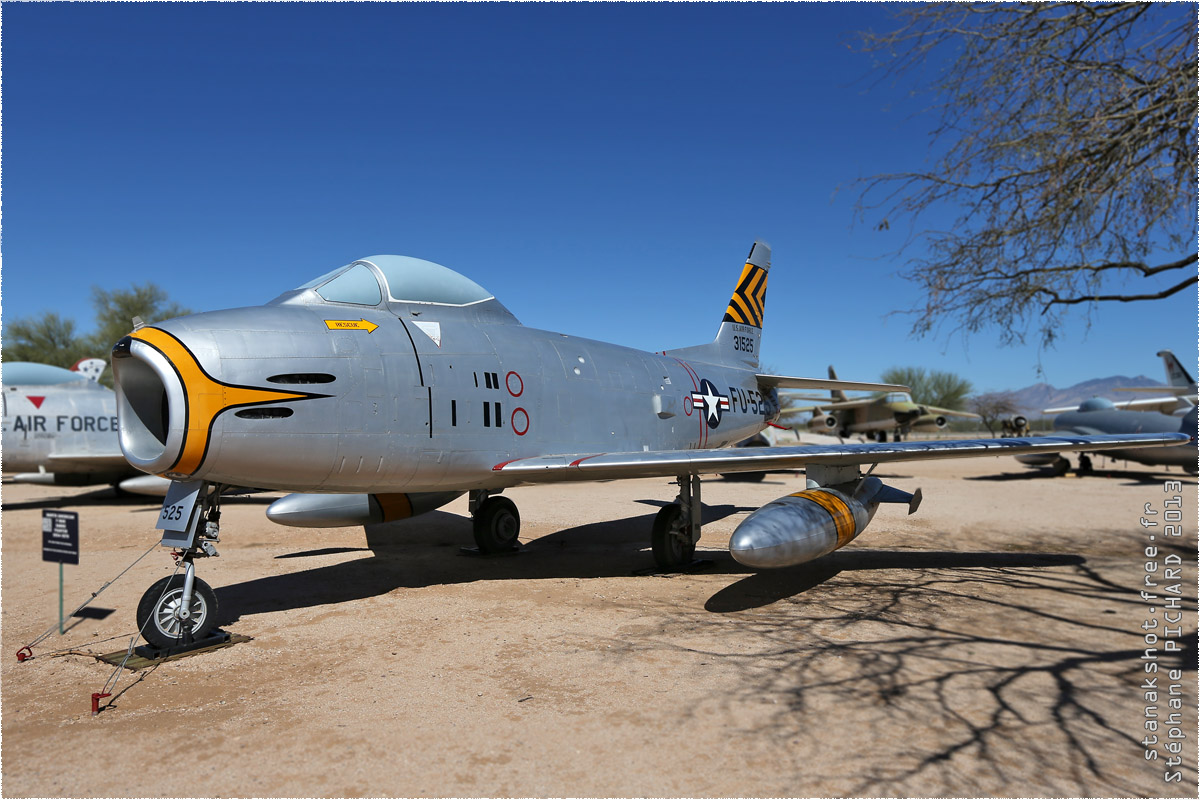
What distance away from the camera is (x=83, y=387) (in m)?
17.1

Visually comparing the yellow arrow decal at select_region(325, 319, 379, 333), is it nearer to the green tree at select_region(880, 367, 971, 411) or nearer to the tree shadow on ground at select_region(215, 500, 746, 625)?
the tree shadow on ground at select_region(215, 500, 746, 625)

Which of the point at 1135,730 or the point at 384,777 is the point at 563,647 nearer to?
the point at 384,777

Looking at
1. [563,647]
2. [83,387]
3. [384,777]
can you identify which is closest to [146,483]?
[83,387]

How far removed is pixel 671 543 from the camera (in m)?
8.80

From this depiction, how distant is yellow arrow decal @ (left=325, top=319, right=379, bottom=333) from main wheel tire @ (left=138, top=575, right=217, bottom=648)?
248cm

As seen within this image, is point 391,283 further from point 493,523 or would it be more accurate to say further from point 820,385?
point 820,385

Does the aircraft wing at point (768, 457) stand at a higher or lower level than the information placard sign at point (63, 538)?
higher

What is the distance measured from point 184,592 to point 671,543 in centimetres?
550

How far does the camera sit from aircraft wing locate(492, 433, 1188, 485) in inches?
287

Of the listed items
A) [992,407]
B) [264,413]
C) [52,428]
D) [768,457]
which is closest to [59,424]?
[52,428]

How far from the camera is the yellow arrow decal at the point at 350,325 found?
A: 618cm

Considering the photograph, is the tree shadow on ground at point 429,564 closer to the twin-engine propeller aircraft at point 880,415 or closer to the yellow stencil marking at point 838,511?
the yellow stencil marking at point 838,511

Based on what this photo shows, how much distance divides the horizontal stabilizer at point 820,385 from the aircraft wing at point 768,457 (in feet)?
12.2

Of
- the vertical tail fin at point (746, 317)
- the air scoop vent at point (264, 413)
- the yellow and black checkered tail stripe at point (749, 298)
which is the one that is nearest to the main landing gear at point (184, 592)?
the air scoop vent at point (264, 413)
